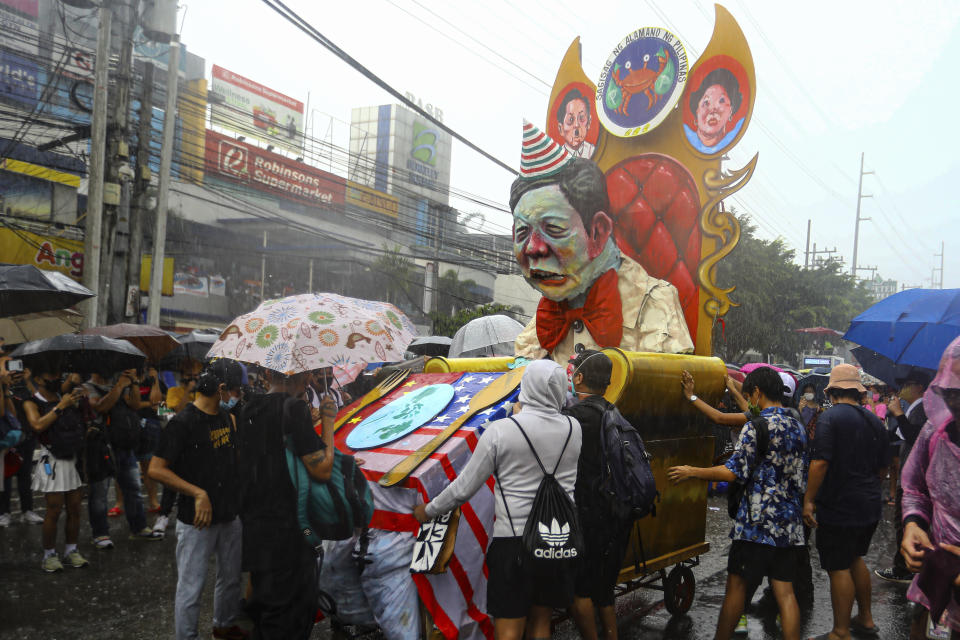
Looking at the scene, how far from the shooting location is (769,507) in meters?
4.16

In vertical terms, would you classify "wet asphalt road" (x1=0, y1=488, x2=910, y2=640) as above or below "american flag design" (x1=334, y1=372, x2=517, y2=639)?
below

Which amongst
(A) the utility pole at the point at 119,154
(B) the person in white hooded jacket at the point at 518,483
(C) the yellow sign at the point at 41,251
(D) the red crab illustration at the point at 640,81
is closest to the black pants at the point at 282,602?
(B) the person in white hooded jacket at the point at 518,483

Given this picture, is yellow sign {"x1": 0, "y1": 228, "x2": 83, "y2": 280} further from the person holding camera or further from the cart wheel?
the cart wheel

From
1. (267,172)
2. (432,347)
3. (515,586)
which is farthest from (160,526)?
(267,172)

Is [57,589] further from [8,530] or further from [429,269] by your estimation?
[429,269]

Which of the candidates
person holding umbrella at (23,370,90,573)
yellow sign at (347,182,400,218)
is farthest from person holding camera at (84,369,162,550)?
yellow sign at (347,182,400,218)

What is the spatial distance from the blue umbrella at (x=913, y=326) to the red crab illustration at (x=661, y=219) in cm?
176

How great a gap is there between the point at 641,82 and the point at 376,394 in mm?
3952

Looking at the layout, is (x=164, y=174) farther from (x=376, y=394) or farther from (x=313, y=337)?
(x=313, y=337)

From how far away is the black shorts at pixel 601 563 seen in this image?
381cm

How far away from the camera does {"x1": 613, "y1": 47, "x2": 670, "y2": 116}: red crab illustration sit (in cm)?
670

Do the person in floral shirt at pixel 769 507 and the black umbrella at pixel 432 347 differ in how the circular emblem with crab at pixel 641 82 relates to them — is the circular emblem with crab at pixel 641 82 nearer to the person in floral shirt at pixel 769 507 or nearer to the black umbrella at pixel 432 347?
the person in floral shirt at pixel 769 507

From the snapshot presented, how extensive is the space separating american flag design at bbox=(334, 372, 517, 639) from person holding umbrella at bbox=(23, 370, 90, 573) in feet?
10.0

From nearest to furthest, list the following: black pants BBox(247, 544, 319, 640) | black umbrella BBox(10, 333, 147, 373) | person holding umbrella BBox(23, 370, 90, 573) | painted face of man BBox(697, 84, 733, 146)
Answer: black pants BBox(247, 544, 319, 640)
person holding umbrella BBox(23, 370, 90, 573)
painted face of man BBox(697, 84, 733, 146)
black umbrella BBox(10, 333, 147, 373)
